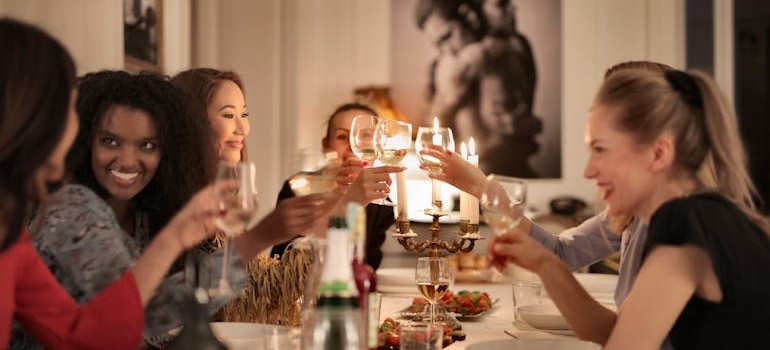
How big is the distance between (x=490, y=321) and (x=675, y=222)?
3.74 feet

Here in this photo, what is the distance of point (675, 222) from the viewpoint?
1.61 m

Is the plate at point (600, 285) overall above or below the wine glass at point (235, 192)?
below

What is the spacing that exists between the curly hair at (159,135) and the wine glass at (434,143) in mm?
560

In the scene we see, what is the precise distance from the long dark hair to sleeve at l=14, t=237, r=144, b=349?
14cm

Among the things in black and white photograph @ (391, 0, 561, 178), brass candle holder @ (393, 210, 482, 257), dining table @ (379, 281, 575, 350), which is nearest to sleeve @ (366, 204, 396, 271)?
dining table @ (379, 281, 575, 350)

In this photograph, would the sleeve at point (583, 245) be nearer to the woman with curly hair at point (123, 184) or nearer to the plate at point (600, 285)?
the plate at point (600, 285)

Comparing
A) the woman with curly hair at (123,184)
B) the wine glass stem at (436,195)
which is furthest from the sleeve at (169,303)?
the wine glass stem at (436,195)

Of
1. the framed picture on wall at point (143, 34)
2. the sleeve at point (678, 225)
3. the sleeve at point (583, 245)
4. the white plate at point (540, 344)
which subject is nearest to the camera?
the sleeve at point (678, 225)

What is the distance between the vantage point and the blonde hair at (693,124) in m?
1.71

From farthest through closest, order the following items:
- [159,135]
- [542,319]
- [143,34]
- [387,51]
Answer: [387,51] < [143,34] < [542,319] < [159,135]

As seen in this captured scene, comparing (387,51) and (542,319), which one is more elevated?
(387,51)

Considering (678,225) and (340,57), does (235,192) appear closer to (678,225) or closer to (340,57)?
(678,225)

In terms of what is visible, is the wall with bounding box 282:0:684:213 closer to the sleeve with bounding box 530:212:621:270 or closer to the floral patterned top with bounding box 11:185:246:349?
the sleeve with bounding box 530:212:621:270

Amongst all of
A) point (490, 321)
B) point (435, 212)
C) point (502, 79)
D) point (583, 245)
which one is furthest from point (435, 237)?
point (502, 79)
